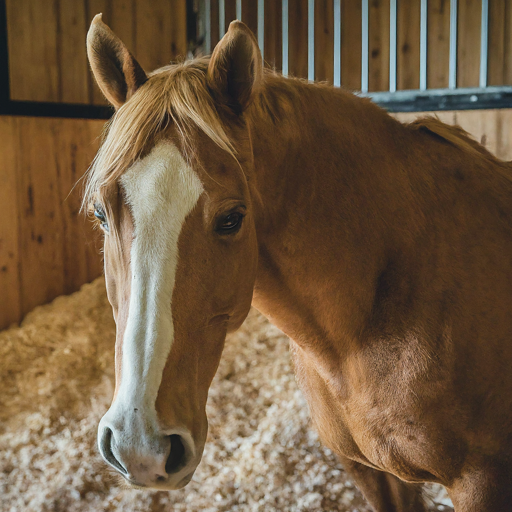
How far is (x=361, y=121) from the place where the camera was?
1.15 metres

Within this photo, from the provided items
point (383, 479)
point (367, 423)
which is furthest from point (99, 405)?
point (367, 423)

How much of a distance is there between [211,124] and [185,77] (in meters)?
0.12

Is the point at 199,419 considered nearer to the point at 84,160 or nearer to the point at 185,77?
the point at 185,77

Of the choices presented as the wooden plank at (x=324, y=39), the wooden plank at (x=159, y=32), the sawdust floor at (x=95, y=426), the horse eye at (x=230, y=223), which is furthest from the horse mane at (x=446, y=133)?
the wooden plank at (x=324, y=39)

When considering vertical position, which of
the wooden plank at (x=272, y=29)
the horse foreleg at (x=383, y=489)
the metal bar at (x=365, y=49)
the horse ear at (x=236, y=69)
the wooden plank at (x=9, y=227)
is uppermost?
the wooden plank at (x=272, y=29)

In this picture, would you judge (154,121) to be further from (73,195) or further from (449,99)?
(73,195)

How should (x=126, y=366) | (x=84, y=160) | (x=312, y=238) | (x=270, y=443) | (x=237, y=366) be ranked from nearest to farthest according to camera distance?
(x=126, y=366) < (x=312, y=238) < (x=270, y=443) < (x=237, y=366) < (x=84, y=160)

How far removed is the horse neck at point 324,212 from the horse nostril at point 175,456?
0.39 metres

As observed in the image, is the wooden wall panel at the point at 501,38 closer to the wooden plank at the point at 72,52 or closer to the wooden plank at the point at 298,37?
the wooden plank at the point at 298,37

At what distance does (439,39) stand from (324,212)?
12.5ft

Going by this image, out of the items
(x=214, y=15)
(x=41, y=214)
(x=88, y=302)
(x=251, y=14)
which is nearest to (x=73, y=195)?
(x=41, y=214)

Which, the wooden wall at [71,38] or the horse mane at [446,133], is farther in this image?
the wooden wall at [71,38]

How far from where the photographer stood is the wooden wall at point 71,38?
289 centimetres

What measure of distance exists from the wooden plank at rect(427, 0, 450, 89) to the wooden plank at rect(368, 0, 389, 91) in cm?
35
